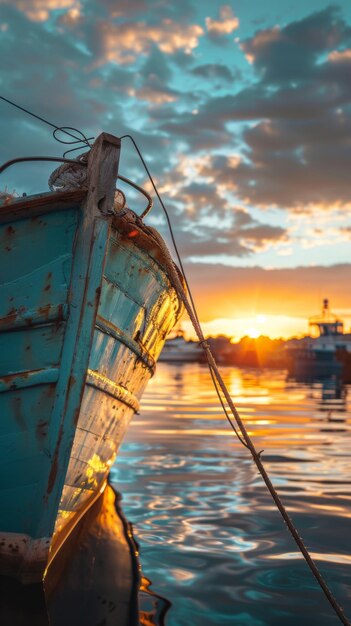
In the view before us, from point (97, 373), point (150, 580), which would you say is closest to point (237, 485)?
point (150, 580)

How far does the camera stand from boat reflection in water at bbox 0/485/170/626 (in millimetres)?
3471

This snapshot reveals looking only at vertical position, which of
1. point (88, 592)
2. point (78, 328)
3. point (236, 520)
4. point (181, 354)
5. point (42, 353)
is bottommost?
point (88, 592)

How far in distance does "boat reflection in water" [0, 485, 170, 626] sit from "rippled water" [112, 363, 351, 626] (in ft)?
0.46

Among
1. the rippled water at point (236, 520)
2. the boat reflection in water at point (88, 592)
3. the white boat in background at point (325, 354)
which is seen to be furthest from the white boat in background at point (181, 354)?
the boat reflection in water at point (88, 592)

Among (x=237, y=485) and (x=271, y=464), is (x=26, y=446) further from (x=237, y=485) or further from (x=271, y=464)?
(x=271, y=464)

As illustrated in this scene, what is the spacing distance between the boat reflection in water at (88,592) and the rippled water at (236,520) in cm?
14

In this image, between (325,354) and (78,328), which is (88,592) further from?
(325,354)

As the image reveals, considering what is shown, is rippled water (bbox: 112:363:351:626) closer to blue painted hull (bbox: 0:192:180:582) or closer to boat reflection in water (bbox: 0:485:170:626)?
boat reflection in water (bbox: 0:485:170:626)

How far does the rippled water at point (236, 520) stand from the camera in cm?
371

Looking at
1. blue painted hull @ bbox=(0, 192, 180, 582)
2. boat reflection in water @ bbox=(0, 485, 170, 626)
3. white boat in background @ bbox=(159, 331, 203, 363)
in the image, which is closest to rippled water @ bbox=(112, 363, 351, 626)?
boat reflection in water @ bbox=(0, 485, 170, 626)

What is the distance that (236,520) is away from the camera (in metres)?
5.49

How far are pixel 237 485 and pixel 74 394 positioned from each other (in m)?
3.72

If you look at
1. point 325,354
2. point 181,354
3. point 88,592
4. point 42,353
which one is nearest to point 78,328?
point 42,353

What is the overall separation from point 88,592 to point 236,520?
1966 mm
